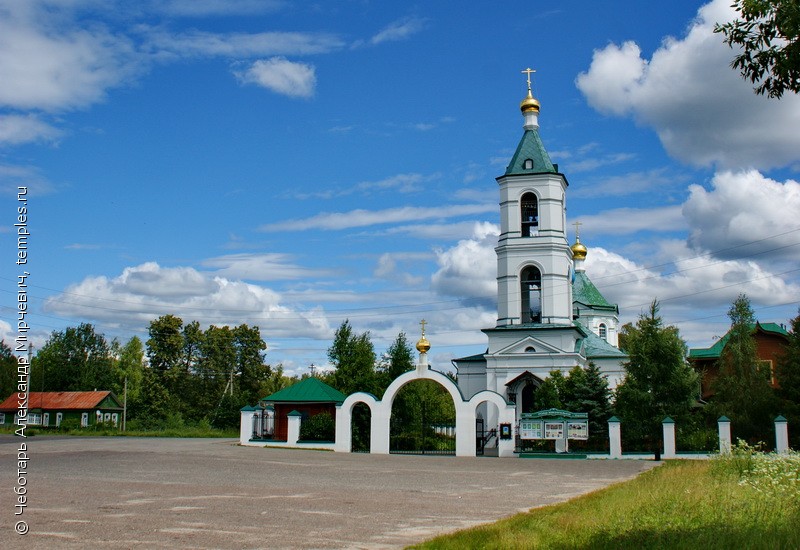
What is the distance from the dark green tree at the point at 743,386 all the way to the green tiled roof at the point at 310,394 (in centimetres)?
1576

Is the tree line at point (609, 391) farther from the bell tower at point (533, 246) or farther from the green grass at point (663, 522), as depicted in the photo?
the green grass at point (663, 522)

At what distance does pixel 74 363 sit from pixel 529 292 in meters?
A: 49.6

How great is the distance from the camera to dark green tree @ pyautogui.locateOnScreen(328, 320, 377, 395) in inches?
1334

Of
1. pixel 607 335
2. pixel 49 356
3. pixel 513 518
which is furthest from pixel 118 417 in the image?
pixel 513 518

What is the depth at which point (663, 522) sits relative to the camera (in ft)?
26.1

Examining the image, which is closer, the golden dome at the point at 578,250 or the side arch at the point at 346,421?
the side arch at the point at 346,421

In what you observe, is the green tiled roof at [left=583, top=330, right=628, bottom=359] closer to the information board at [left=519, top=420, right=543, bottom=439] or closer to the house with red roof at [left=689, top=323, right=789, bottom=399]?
the house with red roof at [left=689, top=323, right=789, bottom=399]

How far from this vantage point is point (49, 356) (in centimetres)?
7075

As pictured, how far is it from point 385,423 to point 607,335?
27.3 metres

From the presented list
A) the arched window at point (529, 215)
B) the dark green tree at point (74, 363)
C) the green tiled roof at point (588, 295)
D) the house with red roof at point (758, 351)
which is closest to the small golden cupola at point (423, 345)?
the arched window at point (529, 215)

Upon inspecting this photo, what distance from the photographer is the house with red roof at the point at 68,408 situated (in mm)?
58156

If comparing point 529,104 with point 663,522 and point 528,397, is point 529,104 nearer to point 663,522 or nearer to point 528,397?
point 528,397

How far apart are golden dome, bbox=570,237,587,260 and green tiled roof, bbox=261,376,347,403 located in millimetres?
24805

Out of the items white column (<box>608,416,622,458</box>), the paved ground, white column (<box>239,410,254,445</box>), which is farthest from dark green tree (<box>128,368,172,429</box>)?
white column (<box>608,416,622,458</box>)
